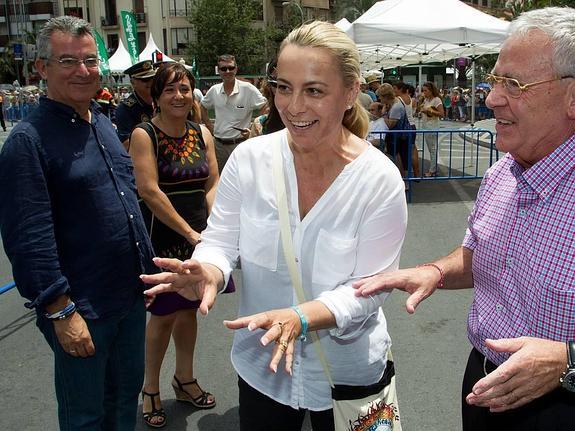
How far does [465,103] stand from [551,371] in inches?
1180

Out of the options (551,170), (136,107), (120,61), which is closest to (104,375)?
(551,170)

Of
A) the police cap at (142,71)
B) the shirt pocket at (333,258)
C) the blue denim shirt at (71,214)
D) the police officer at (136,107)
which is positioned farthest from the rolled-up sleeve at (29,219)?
the police cap at (142,71)

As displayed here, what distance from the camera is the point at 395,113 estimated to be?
10.6m

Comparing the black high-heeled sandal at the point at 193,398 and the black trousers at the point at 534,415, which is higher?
the black trousers at the point at 534,415

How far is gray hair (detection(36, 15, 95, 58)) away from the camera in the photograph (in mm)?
2434

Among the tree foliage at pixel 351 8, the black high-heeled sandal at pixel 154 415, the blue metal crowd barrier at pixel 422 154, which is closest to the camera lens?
the black high-heeled sandal at pixel 154 415

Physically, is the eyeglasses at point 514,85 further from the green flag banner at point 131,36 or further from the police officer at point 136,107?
the green flag banner at point 131,36

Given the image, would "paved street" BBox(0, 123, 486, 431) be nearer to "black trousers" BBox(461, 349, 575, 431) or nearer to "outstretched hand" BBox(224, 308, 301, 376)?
"black trousers" BBox(461, 349, 575, 431)

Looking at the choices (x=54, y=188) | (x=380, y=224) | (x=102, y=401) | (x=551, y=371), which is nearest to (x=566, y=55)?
(x=380, y=224)

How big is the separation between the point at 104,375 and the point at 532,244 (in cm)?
183

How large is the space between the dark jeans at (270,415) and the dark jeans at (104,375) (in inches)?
27.4

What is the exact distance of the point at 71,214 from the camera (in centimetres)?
238

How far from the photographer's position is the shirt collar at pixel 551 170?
1777mm

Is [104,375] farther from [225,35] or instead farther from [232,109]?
[225,35]
